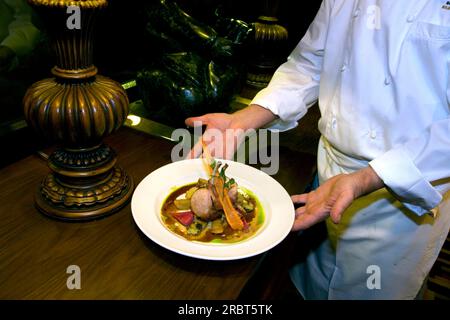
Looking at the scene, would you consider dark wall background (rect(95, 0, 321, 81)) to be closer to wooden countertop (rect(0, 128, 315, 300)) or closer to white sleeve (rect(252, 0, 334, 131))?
white sleeve (rect(252, 0, 334, 131))

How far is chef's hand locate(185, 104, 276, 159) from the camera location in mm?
1374

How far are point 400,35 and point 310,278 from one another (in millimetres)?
1236

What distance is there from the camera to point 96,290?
868mm

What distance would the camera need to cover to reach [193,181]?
1.25 m

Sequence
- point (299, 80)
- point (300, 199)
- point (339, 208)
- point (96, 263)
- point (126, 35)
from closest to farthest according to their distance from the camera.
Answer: point (96, 263) → point (339, 208) → point (300, 199) → point (299, 80) → point (126, 35)

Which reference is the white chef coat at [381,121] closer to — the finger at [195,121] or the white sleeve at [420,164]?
the white sleeve at [420,164]

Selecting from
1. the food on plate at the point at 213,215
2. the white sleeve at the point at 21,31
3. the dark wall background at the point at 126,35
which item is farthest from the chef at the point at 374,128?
the white sleeve at the point at 21,31

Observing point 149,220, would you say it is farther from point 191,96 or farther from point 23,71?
point 23,71

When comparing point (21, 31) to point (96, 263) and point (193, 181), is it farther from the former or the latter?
point (96, 263)

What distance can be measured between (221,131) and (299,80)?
1.49 ft

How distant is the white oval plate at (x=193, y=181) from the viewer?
0.93 meters

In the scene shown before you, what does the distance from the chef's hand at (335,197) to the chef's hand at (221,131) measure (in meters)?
0.37

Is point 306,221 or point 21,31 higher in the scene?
point 21,31

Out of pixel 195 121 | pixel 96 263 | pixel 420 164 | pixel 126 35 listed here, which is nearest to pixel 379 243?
pixel 420 164
